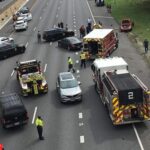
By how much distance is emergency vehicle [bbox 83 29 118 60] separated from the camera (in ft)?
156

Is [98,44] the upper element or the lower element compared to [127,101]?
lower

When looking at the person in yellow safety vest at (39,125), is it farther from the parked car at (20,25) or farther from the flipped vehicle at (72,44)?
the parked car at (20,25)

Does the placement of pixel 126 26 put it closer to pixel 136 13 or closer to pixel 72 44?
pixel 72 44

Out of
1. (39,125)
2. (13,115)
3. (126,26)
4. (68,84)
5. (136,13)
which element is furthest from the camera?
(136,13)

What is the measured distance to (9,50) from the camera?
180 ft

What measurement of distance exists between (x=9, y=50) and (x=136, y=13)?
33.3 m

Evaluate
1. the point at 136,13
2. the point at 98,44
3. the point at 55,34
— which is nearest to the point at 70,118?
the point at 98,44

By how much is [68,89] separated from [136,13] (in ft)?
158

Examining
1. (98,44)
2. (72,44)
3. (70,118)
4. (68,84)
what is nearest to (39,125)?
(70,118)

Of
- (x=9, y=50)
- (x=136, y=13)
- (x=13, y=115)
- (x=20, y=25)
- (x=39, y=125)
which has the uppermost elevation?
(x=39, y=125)

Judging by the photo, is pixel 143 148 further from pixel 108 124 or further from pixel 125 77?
pixel 125 77

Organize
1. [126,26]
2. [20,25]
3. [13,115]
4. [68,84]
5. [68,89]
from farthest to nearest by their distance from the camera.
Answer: [20,25] < [126,26] < [68,84] < [68,89] < [13,115]

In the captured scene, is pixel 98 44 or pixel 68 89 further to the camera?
pixel 98 44

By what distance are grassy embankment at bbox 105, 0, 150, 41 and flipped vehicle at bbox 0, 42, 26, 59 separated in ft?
51.0
